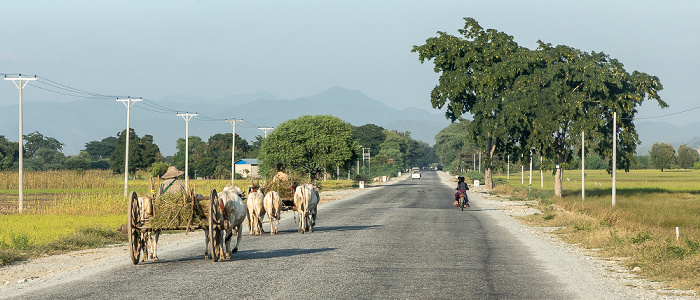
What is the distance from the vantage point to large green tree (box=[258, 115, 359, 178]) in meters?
74.9

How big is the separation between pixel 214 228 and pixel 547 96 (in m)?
40.1

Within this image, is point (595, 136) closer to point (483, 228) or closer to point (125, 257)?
point (483, 228)

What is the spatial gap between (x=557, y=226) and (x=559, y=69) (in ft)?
85.1

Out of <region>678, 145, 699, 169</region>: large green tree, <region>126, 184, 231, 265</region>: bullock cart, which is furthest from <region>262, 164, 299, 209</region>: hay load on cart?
<region>678, 145, 699, 169</region>: large green tree

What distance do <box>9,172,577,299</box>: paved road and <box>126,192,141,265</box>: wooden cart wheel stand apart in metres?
0.27

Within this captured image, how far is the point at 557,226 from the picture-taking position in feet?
86.4

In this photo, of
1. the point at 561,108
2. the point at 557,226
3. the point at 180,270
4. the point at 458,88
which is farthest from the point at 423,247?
the point at 458,88

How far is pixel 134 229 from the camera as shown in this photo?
1384cm

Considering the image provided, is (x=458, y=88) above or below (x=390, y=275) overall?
above

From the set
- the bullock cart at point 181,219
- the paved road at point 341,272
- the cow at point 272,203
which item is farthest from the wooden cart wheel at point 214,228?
the cow at point 272,203

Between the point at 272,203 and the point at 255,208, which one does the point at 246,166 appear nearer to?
the point at 255,208

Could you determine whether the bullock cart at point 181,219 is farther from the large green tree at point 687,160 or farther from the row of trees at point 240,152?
the large green tree at point 687,160

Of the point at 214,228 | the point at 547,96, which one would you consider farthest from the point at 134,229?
the point at 547,96

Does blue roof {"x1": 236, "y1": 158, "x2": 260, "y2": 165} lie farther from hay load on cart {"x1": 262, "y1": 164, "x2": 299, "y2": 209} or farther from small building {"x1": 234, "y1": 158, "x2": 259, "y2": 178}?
hay load on cart {"x1": 262, "y1": 164, "x2": 299, "y2": 209}
